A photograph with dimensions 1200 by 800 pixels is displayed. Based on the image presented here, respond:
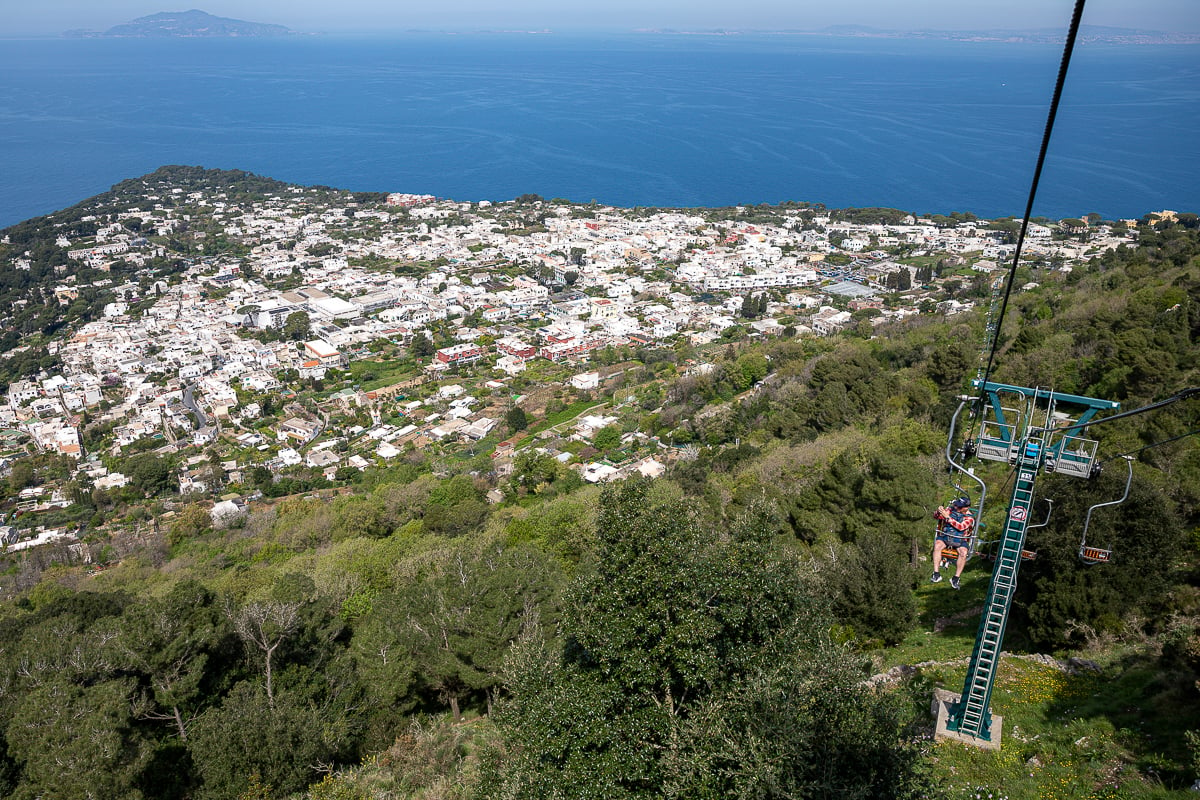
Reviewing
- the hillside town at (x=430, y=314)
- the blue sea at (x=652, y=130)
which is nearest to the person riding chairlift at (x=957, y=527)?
the hillside town at (x=430, y=314)

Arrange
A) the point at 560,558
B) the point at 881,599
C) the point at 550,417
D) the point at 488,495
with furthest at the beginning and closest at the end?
the point at 550,417, the point at 488,495, the point at 560,558, the point at 881,599

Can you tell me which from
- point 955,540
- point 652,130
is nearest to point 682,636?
point 955,540

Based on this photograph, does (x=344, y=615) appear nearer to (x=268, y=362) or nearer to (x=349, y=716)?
(x=349, y=716)

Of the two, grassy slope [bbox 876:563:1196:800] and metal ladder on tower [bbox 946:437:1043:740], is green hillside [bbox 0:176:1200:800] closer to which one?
grassy slope [bbox 876:563:1196:800]

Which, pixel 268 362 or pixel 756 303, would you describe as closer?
pixel 268 362

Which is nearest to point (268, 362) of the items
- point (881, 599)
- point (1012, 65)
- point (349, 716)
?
point (349, 716)

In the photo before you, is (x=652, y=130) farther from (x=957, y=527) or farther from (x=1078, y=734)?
(x=1078, y=734)
